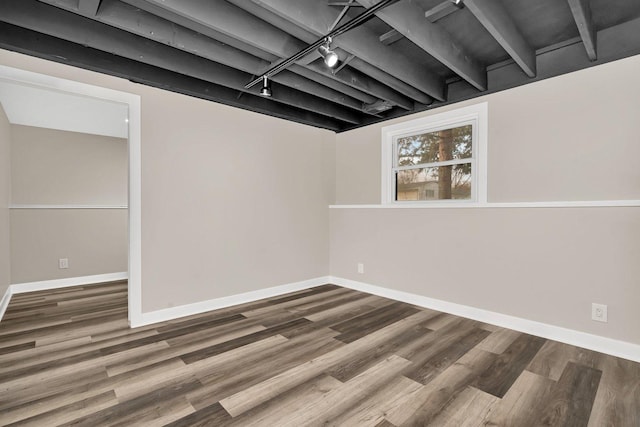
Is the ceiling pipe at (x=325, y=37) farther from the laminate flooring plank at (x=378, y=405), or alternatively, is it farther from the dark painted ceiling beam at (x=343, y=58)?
the laminate flooring plank at (x=378, y=405)

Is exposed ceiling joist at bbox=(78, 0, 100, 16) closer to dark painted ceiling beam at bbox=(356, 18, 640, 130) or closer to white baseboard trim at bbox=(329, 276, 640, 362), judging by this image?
dark painted ceiling beam at bbox=(356, 18, 640, 130)

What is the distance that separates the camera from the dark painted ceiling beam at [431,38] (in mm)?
2027

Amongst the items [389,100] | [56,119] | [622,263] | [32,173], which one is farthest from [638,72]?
[32,173]

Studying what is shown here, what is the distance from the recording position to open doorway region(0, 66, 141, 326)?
2.89 meters

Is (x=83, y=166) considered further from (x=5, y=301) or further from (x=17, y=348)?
(x=17, y=348)

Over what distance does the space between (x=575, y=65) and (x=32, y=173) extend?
6656 mm

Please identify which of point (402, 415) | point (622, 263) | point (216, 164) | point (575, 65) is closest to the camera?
point (402, 415)

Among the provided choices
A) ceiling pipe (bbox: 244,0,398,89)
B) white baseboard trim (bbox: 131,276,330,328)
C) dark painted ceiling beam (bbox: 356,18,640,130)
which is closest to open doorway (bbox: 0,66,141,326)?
white baseboard trim (bbox: 131,276,330,328)

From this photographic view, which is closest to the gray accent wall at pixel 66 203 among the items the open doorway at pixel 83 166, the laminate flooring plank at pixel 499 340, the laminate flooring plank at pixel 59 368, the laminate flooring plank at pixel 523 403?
the open doorway at pixel 83 166

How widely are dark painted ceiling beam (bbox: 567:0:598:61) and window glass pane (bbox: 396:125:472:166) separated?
1.12 m

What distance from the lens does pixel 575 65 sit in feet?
8.37

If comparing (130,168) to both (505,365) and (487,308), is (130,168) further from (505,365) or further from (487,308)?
(487,308)

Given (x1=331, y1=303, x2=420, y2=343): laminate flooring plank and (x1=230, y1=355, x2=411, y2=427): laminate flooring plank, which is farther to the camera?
(x1=331, y1=303, x2=420, y2=343): laminate flooring plank

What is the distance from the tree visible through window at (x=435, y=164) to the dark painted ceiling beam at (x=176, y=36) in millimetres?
1594
